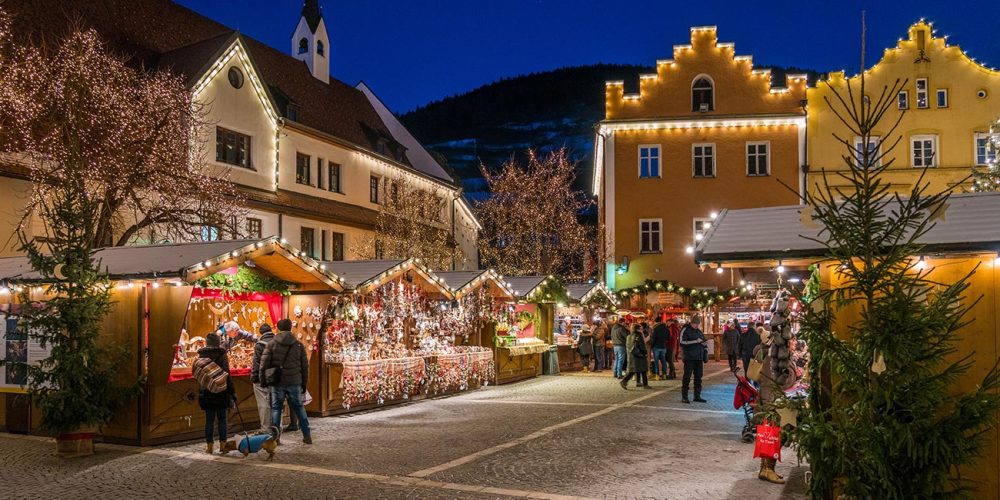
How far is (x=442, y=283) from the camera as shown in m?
19.3

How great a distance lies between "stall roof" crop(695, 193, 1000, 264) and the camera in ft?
22.9

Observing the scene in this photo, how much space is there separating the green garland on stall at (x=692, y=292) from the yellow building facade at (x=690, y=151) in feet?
6.51

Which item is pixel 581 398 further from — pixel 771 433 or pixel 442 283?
pixel 771 433

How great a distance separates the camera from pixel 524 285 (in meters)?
24.6

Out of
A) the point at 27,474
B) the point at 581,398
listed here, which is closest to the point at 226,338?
the point at 27,474

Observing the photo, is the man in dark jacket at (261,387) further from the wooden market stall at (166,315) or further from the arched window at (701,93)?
the arched window at (701,93)

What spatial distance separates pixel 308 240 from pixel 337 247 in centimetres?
208

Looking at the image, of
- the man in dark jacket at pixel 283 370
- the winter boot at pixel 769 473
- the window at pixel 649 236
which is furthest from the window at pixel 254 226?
the winter boot at pixel 769 473

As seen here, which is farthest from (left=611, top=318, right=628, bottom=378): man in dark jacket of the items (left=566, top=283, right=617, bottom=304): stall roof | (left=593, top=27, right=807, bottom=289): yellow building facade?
(left=593, top=27, right=807, bottom=289): yellow building facade

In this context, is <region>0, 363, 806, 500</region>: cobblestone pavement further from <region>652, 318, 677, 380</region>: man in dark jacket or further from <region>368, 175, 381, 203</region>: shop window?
<region>368, 175, 381, 203</region>: shop window

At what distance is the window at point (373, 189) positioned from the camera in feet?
114

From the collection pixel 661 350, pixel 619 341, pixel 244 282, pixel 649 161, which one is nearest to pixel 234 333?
pixel 244 282

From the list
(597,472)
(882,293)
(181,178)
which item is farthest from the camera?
(181,178)

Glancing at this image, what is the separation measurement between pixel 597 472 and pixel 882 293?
4.70 m
